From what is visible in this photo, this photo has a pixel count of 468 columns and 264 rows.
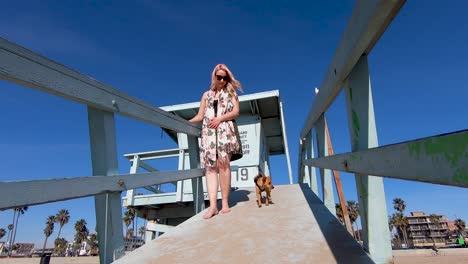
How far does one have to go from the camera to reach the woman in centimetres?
258

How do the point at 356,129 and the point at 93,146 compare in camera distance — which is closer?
the point at 356,129

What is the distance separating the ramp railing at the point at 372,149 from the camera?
1.64 ft

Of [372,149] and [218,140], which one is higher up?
[218,140]

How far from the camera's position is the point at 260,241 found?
1604 millimetres

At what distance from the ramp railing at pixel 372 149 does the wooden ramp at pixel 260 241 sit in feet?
0.69

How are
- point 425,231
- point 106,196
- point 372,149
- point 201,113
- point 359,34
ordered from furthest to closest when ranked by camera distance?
point 425,231 → point 201,113 → point 106,196 → point 359,34 → point 372,149

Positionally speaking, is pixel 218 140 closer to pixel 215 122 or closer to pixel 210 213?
pixel 215 122

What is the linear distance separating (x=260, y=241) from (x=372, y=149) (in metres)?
0.97

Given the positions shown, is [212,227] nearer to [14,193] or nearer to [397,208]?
[14,193]

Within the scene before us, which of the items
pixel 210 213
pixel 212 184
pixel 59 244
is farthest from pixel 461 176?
pixel 59 244

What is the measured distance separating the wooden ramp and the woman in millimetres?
302

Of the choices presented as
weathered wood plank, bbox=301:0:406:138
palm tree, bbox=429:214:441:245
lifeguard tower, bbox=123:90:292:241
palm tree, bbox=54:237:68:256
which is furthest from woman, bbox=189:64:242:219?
palm tree, bbox=429:214:441:245

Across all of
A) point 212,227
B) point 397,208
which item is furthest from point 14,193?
point 397,208

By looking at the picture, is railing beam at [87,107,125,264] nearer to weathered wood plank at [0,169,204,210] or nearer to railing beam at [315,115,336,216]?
weathered wood plank at [0,169,204,210]
